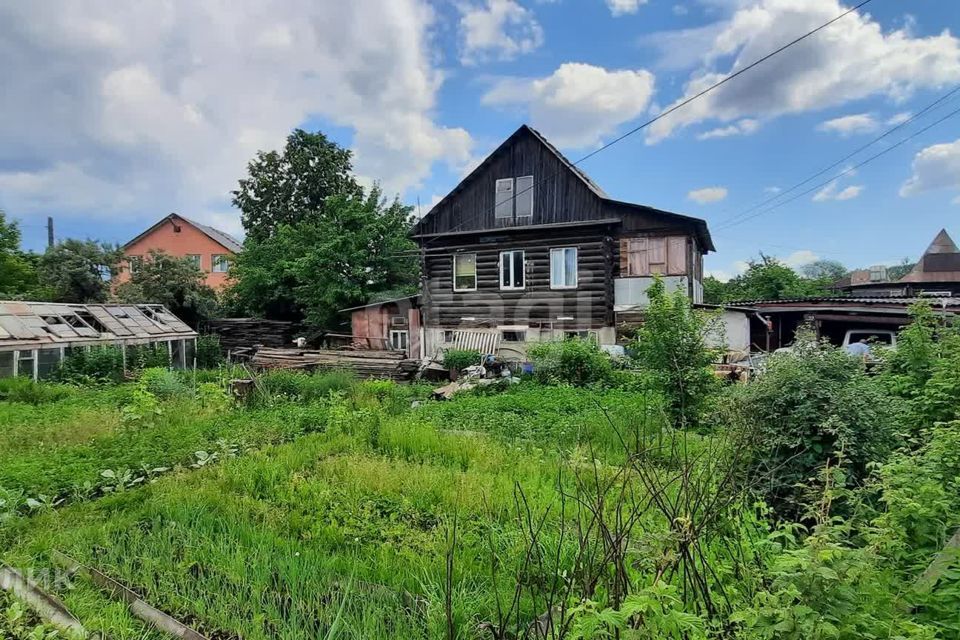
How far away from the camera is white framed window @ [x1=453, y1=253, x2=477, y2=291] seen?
60.7ft

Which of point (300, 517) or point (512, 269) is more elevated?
point (512, 269)

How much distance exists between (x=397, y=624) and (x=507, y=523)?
152cm

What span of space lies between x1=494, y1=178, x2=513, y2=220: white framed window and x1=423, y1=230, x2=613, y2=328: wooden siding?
0.95 m

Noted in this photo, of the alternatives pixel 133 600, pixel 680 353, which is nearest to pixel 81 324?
pixel 133 600

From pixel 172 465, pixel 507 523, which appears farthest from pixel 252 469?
pixel 507 523

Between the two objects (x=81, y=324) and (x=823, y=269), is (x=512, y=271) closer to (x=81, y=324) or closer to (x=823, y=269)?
(x=81, y=324)

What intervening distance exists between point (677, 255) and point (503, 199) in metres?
6.60

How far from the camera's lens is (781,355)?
509cm

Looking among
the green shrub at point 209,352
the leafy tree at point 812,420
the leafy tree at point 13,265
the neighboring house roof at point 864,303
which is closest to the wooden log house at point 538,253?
the neighboring house roof at point 864,303

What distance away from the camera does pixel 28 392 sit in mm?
11086

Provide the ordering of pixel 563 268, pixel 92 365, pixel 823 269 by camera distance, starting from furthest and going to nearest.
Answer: pixel 823 269, pixel 563 268, pixel 92 365

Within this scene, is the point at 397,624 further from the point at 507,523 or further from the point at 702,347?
the point at 702,347

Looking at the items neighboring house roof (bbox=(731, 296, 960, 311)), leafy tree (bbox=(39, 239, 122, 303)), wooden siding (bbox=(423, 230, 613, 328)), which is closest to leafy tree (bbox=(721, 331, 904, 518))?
wooden siding (bbox=(423, 230, 613, 328))

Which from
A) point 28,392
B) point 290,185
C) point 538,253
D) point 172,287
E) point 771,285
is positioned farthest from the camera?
point 771,285
